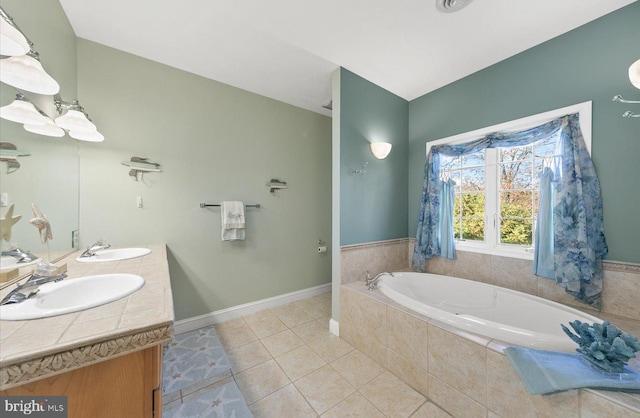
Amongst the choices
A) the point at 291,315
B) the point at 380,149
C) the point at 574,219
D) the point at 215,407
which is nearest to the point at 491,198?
the point at 574,219

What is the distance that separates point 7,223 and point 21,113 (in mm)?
543

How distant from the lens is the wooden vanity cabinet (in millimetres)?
621

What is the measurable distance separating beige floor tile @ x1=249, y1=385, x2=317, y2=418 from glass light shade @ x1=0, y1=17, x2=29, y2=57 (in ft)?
6.99

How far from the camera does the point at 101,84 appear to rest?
6.15 feet

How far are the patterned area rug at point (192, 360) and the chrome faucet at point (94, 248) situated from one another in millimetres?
1015

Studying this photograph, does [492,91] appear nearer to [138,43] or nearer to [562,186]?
[562,186]

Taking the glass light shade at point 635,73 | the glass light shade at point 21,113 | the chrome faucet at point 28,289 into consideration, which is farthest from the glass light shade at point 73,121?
the glass light shade at point 635,73

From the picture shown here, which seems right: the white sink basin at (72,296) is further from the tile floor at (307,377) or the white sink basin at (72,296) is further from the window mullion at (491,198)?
the window mullion at (491,198)

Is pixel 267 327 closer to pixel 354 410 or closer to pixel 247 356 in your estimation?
pixel 247 356

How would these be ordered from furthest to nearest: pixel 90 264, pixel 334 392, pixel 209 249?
pixel 209 249 → pixel 334 392 → pixel 90 264

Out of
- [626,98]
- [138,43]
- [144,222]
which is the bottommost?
[144,222]

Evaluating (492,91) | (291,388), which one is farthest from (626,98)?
(291,388)

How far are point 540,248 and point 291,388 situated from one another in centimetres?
224

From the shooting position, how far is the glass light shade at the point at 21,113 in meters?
1.00
